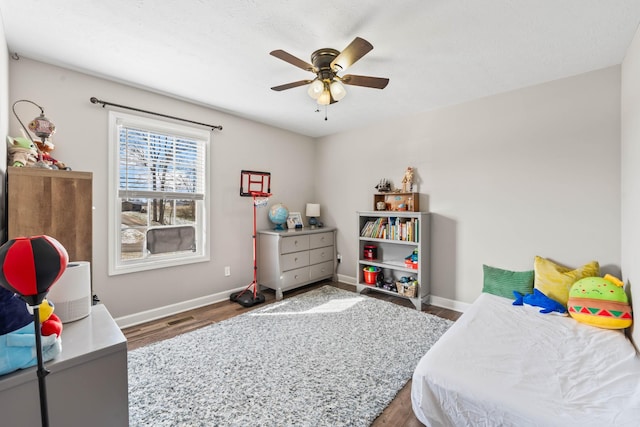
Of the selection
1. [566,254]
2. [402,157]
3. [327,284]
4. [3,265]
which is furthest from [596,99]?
[3,265]

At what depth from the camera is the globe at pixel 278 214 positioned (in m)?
4.02

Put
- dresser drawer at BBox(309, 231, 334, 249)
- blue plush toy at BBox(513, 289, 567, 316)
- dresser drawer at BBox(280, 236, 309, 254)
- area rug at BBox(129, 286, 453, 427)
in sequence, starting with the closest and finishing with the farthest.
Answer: area rug at BBox(129, 286, 453, 427) → blue plush toy at BBox(513, 289, 567, 316) → dresser drawer at BBox(280, 236, 309, 254) → dresser drawer at BBox(309, 231, 334, 249)

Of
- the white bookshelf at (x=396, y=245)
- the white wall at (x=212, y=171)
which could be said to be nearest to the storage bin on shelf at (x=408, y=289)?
the white bookshelf at (x=396, y=245)

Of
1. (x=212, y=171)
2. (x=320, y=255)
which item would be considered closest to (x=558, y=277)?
(x=320, y=255)

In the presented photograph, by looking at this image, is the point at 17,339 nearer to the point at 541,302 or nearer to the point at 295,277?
the point at 295,277

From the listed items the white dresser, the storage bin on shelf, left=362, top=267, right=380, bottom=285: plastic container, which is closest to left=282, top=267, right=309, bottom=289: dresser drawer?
the white dresser

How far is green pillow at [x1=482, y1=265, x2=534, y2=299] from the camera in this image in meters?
2.71

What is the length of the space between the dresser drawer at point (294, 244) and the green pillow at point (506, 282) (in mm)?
2250

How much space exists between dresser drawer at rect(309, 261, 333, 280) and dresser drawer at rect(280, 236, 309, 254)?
38cm

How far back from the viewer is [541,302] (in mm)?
2375

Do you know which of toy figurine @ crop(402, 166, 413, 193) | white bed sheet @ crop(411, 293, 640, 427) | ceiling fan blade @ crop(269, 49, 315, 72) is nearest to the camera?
white bed sheet @ crop(411, 293, 640, 427)

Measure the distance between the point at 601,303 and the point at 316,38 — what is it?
283cm

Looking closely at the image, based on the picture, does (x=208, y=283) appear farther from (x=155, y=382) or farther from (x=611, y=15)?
(x=611, y=15)

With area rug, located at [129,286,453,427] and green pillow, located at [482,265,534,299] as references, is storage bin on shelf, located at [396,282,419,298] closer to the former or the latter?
area rug, located at [129,286,453,427]
